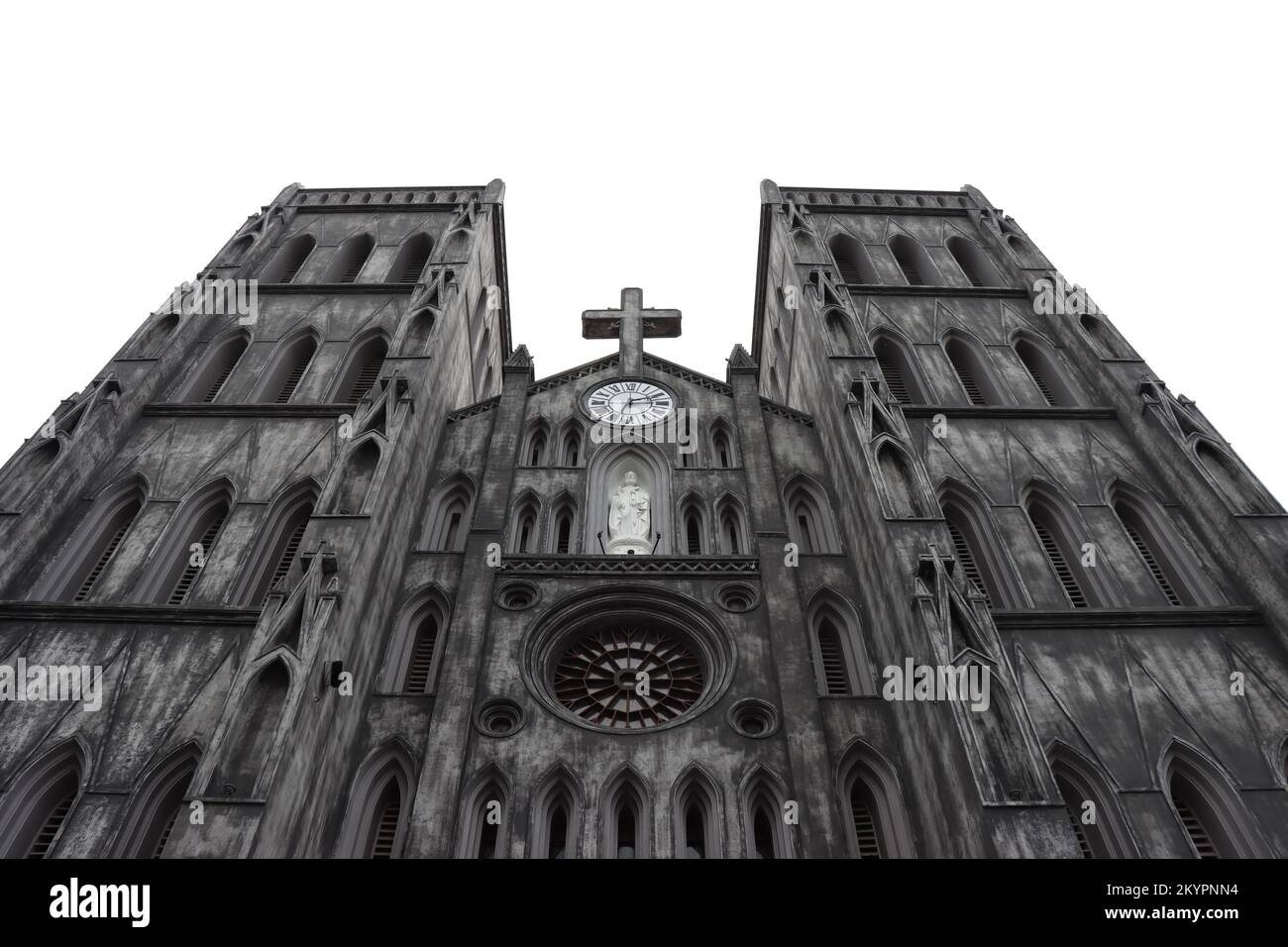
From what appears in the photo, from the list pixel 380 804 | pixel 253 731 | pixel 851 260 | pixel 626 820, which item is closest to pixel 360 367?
pixel 380 804

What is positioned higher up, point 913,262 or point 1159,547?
point 913,262

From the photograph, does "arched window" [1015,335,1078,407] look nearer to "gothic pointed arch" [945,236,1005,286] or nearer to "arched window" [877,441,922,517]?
"gothic pointed arch" [945,236,1005,286]

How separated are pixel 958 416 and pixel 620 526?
857 cm

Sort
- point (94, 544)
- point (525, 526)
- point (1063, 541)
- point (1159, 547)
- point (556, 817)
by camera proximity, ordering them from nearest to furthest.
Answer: point (556, 817) < point (94, 544) < point (1159, 547) < point (1063, 541) < point (525, 526)

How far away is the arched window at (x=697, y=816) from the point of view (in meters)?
14.6

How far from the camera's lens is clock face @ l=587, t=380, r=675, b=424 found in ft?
79.3

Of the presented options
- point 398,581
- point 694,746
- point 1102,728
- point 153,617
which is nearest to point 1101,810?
point 1102,728

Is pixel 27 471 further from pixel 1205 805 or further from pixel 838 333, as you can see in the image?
pixel 1205 805

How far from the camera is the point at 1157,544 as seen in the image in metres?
19.6

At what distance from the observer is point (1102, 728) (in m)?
15.4

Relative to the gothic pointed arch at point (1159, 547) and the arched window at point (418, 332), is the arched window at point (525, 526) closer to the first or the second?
the arched window at point (418, 332)
